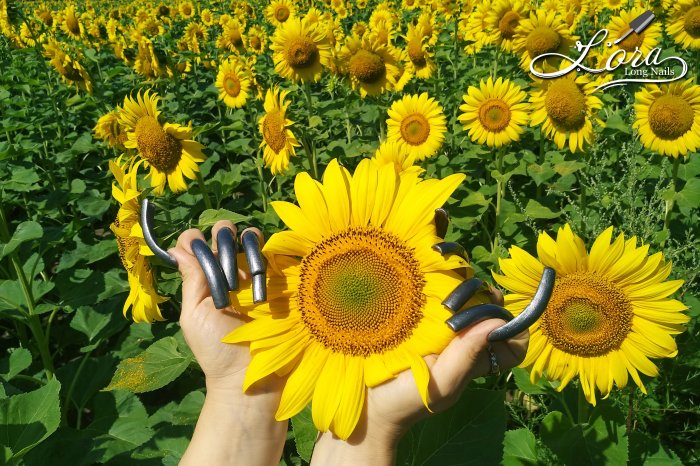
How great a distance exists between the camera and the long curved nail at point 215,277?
1118 millimetres

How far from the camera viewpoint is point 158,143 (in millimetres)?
2941

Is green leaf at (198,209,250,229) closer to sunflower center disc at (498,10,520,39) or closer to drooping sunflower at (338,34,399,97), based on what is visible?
drooping sunflower at (338,34,399,97)

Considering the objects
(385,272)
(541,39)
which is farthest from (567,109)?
(385,272)

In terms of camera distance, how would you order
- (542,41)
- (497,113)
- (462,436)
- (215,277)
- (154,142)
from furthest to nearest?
(542,41) → (497,113) → (154,142) → (462,436) → (215,277)

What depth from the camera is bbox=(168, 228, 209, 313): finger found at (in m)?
1.35

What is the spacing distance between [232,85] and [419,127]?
2216mm

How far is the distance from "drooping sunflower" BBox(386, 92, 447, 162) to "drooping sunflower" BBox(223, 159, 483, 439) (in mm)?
3097

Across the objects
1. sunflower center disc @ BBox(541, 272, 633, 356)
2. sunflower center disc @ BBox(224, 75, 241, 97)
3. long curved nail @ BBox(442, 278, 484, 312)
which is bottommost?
sunflower center disc @ BBox(541, 272, 633, 356)

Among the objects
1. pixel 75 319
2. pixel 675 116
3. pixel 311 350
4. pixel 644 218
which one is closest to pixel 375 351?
pixel 311 350

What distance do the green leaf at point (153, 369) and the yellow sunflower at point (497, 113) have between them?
2804mm

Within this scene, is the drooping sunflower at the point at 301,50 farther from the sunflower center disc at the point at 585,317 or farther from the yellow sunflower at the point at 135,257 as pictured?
the sunflower center disc at the point at 585,317

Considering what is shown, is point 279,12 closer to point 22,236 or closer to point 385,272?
point 22,236

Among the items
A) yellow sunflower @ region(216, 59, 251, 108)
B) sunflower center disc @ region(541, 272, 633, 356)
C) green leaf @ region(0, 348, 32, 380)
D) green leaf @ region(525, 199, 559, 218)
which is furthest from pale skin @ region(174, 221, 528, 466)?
yellow sunflower @ region(216, 59, 251, 108)

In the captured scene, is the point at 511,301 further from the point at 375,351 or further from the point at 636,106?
the point at 636,106
